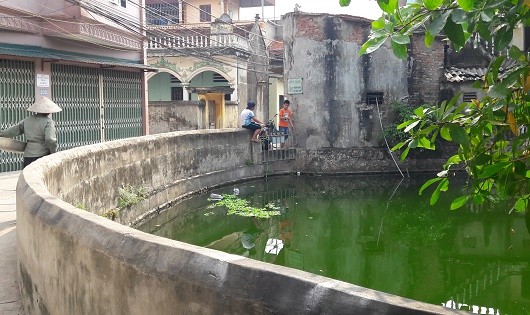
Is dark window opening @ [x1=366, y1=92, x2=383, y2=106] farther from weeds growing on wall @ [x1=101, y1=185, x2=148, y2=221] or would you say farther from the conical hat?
the conical hat

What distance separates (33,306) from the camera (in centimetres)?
369

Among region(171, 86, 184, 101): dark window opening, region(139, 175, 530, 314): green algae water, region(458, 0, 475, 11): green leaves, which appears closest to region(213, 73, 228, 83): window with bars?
region(171, 86, 184, 101): dark window opening

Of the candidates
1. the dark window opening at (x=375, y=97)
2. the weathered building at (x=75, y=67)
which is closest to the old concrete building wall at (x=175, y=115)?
the weathered building at (x=75, y=67)

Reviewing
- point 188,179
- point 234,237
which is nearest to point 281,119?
point 188,179

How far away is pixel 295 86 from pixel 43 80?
20.4ft

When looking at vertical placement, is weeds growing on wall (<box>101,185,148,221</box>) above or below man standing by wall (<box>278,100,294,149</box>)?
below

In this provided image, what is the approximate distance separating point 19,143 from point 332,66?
32.2 feet

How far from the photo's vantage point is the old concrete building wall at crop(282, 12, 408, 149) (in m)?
15.4

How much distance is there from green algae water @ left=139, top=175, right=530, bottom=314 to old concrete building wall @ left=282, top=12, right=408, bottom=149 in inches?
110

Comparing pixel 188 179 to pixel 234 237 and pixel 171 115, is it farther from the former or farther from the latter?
pixel 171 115

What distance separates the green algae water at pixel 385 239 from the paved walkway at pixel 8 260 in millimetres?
2322

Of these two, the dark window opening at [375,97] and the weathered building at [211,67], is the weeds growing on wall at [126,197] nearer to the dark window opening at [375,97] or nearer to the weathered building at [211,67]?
the dark window opening at [375,97]

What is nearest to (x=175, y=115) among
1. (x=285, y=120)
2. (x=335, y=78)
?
(x=285, y=120)

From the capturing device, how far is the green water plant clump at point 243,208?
10648mm
